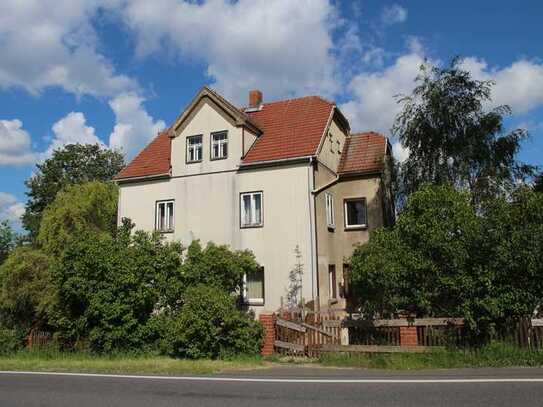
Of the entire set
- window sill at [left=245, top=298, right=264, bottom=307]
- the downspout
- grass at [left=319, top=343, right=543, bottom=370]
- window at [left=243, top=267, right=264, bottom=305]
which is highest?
the downspout

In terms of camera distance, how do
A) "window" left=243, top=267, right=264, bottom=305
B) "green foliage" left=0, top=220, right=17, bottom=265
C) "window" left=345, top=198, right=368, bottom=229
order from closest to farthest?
"window" left=243, top=267, right=264, bottom=305
"window" left=345, top=198, right=368, bottom=229
"green foliage" left=0, top=220, right=17, bottom=265

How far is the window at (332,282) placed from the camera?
851 inches

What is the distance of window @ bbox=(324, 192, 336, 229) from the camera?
2216 cm

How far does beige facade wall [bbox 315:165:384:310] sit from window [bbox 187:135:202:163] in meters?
5.80

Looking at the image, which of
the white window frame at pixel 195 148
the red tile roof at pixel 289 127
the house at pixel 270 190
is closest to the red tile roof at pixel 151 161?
the house at pixel 270 190

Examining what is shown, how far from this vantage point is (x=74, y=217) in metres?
26.4

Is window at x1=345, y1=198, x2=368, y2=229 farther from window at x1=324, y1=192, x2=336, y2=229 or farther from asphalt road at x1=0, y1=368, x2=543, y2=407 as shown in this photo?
asphalt road at x1=0, y1=368, x2=543, y2=407

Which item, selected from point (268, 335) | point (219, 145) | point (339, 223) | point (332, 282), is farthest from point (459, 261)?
A: point (219, 145)

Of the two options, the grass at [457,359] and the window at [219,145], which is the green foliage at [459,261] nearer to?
the grass at [457,359]

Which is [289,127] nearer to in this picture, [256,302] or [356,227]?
[356,227]

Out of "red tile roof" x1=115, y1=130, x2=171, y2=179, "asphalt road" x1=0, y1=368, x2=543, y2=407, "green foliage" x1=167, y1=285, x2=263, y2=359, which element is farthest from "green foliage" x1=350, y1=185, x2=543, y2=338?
"red tile roof" x1=115, y1=130, x2=171, y2=179

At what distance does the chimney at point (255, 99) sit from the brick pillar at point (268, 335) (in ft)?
44.2

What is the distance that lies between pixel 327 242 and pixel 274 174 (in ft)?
12.2

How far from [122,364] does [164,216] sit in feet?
32.0
